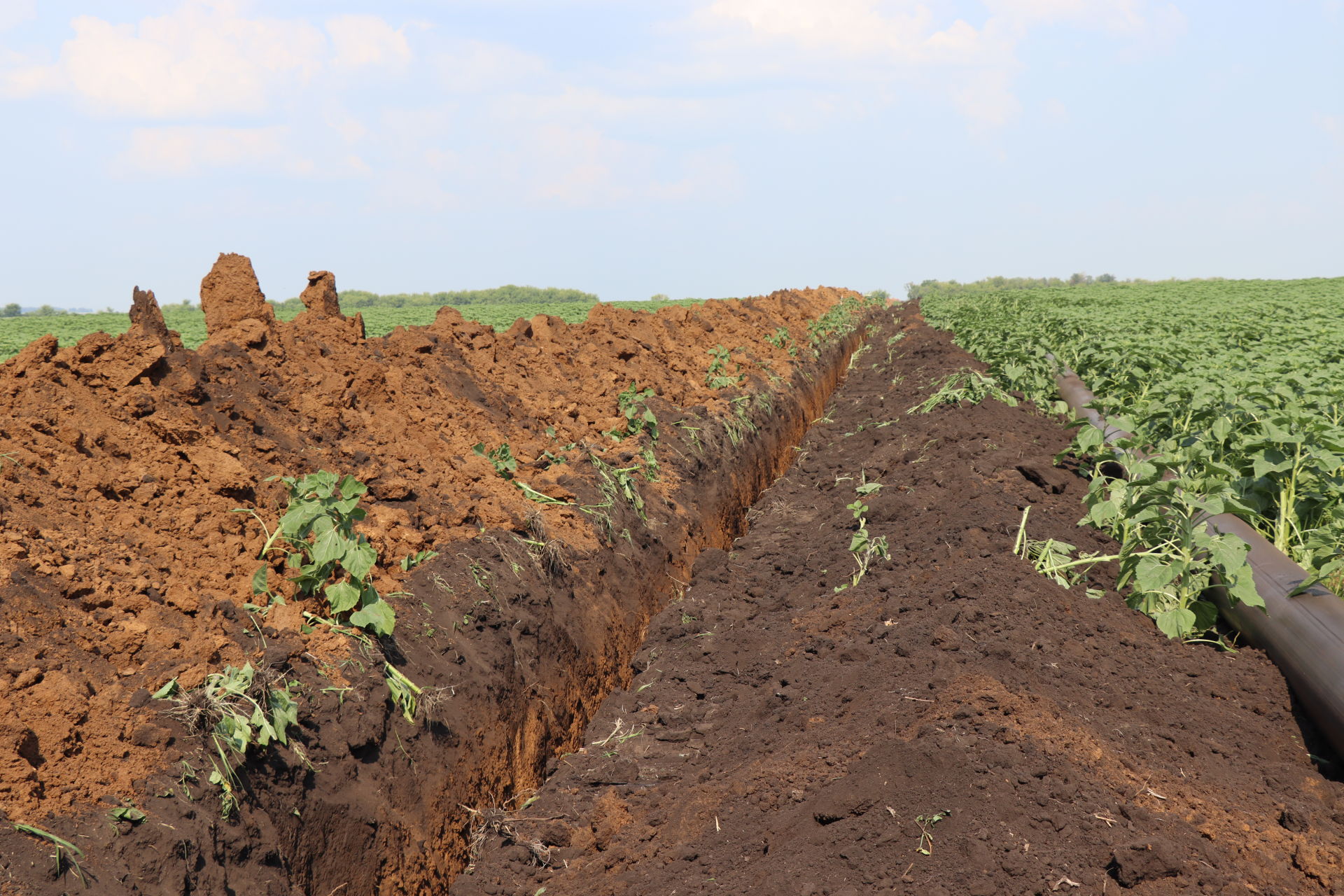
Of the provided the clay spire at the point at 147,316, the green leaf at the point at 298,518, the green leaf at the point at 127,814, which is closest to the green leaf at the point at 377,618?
the green leaf at the point at 298,518

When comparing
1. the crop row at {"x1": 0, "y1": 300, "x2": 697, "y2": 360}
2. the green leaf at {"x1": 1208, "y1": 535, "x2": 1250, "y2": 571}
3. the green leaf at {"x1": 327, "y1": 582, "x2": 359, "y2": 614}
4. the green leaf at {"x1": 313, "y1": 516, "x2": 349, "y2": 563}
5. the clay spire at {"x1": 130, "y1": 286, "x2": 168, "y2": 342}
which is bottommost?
the green leaf at {"x1": 327, "y1": 582, "x2": 359, "y2": 614}

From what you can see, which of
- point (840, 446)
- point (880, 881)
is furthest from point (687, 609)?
point (840, 446)

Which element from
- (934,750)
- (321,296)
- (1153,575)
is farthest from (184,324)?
(934,750)

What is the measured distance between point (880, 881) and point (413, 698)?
2.05m

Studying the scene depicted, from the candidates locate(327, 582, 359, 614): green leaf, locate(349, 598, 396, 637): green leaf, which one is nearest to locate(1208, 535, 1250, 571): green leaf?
locate(349, 598, 396, 637): green leaf

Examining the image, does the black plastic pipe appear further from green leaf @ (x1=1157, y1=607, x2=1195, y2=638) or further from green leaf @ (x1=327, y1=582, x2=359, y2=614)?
green leaf @ (x1=327, y1=582, x2=359, y2=614)

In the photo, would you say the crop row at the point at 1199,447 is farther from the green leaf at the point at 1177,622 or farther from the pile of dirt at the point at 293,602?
the pile of dirt at the point at 293,602

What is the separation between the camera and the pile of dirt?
9.22 ft

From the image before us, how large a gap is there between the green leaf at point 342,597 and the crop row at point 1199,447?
403 cm

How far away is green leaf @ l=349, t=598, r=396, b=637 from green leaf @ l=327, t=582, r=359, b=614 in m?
0.05

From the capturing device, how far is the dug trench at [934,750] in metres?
2.87

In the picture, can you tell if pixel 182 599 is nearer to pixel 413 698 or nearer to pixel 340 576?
pixel 340 576

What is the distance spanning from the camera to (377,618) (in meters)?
3.76

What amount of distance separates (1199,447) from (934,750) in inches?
148
